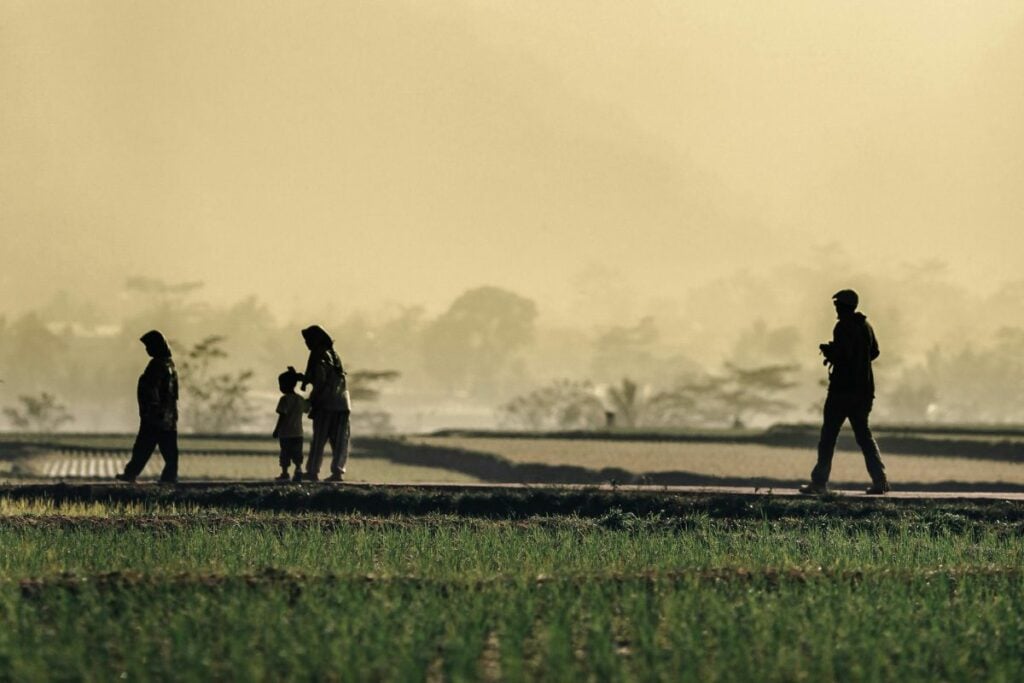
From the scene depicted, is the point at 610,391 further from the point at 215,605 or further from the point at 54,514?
the point at 215,605

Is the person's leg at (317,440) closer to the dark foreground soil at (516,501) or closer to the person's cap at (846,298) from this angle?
the dark foreground soil at (516,501)

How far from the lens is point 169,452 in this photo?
75.9 feet

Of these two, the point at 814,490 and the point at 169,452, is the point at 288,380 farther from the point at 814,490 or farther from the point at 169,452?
the point at 814,490

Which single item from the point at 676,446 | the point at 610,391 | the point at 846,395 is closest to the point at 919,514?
the point at 846,395

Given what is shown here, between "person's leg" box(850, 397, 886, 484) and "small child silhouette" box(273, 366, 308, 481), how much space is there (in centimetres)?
575

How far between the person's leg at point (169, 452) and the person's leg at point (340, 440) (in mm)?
1742

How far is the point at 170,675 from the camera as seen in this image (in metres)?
10.0

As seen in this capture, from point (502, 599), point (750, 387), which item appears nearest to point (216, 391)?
point (750, 387)

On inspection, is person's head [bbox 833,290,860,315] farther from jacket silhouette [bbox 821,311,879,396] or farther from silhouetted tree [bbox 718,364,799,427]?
silhouetted tree [bbox 718,364,799,427]

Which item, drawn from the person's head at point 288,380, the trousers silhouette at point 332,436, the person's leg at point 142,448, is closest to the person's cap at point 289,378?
the person's head at point 288,380

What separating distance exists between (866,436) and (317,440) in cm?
587

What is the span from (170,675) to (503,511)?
1155 centimetres

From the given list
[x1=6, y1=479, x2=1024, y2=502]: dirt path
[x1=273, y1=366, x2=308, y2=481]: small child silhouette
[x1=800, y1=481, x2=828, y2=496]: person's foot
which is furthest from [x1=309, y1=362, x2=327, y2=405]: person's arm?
[x1=800, y1=481, x2=828, y2=496]: person's foot

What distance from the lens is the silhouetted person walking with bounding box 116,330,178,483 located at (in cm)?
2231
